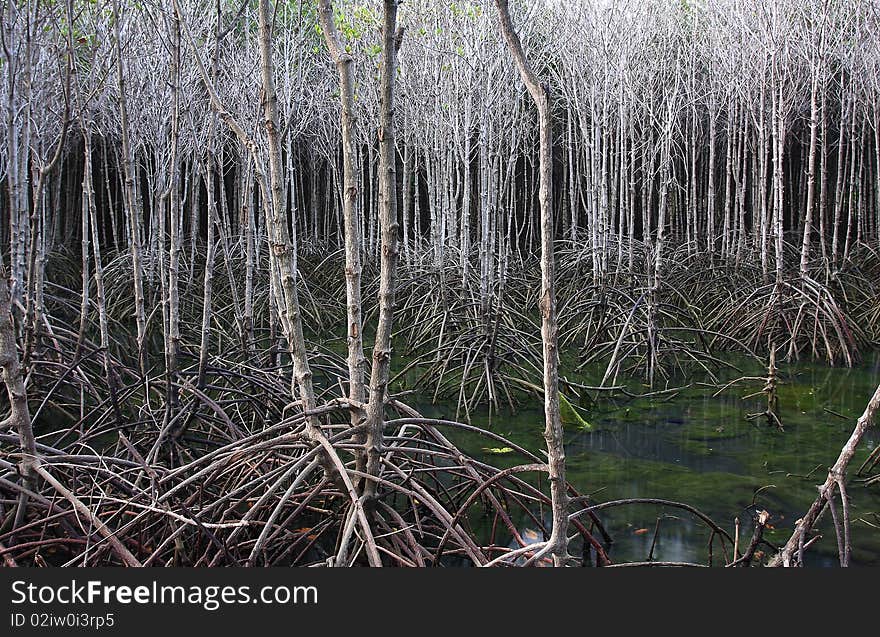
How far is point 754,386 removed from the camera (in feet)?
22.0

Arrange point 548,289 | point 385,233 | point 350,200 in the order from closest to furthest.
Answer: point 548,289, point 385,233, point 350,200

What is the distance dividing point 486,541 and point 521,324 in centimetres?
491

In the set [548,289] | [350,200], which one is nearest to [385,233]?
[350,200]

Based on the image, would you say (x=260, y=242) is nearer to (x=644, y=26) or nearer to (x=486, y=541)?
(x=644, y=26)

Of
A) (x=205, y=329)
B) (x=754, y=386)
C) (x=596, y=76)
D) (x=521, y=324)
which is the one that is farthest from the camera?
(x=596, y=76)

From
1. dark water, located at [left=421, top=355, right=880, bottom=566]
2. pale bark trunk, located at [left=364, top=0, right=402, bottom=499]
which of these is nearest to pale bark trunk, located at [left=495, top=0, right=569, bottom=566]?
pale bark trunk, located at [left=364, top=0, right=402, bottom=499]

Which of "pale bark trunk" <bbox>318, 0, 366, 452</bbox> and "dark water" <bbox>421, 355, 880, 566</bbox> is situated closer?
"pale bark trunk" <bbox>318, 0, 366, 452</bbox>

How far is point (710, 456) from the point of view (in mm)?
4867

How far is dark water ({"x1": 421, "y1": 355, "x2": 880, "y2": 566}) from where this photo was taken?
368 centimetres

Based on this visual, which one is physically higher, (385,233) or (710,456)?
(385,233)

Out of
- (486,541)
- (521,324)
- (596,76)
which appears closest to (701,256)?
(596,76)

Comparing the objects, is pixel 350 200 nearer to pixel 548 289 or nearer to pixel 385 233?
pixel 385 233

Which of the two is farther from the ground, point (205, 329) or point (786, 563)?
point (205, 329)

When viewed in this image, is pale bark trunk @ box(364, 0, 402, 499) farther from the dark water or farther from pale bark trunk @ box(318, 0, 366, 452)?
the dark water
